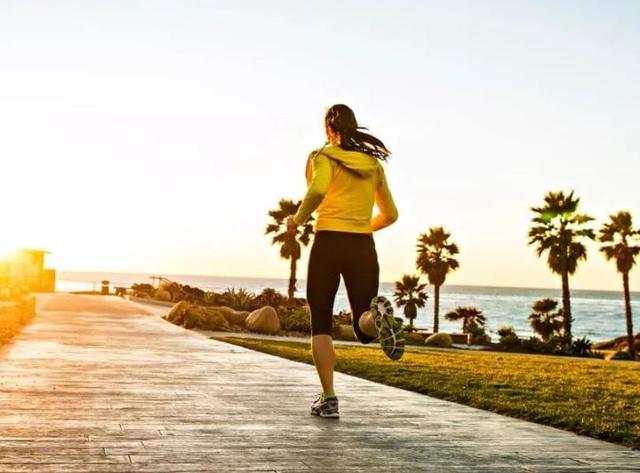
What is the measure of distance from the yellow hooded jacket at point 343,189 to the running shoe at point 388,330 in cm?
65

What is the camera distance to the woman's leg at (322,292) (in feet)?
17.8

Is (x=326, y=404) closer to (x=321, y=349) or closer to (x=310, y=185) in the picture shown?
(x=321, y=349)

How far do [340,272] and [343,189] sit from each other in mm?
575

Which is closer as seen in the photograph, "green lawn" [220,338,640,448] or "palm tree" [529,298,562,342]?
"green lawn" [220,338,640,448]

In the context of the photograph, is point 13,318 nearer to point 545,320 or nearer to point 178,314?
point 178,314

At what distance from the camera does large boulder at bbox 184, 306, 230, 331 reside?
75.4 ft

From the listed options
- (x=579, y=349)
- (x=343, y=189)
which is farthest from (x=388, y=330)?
(x=579, y=349)

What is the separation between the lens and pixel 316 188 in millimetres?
5312

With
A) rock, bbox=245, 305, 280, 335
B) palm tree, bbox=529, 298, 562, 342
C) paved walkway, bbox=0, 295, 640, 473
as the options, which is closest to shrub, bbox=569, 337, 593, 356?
palm tree, bbox=529, 298, 562, 342

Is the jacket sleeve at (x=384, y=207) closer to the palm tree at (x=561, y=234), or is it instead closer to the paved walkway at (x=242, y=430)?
the paved walkway at (x=242, y=430)

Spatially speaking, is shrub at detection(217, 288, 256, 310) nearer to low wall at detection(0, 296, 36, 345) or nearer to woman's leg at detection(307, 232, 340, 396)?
low wall at detection(0, 296, 36, 345)

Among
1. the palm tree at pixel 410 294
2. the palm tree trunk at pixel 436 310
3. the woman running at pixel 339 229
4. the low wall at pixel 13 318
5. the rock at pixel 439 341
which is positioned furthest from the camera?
the palm tree at pixel 410 294

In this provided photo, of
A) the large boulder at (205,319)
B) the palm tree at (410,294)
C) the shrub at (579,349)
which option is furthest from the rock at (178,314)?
the palm tree at (410,294)

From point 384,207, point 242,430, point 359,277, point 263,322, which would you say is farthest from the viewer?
point 263,322
